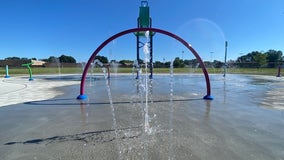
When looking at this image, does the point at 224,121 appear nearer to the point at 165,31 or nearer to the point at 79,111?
the point at 79,111

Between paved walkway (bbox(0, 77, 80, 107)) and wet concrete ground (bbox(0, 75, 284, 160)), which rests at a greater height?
paved walkway (bbox(0, 77, 80, 107))

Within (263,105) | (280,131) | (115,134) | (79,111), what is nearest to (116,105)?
(79,111)

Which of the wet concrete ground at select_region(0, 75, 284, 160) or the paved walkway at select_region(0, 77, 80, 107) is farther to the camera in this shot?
the paved walkway at select_region(0, 77, 80, 107)

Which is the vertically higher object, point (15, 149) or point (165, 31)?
point (165, 31)

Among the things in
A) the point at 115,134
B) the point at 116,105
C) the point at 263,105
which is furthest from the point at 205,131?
the point at 263,105

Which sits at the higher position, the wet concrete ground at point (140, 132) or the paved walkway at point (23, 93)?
the paved walkway at point (23, 93)

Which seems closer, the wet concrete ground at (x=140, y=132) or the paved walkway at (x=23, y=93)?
the wet concrete ground at (x=140, y=132)

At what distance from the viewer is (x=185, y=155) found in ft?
11.2

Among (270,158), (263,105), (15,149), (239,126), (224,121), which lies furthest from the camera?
(263,105)

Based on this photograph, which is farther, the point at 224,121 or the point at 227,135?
the point at 224,121

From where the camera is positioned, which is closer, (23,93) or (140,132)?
(140,132)

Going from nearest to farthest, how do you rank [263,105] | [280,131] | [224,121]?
1. [280,131]
2. [224,121]
3. [263,105]

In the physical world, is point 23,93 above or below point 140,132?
above

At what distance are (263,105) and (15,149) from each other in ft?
27.6
